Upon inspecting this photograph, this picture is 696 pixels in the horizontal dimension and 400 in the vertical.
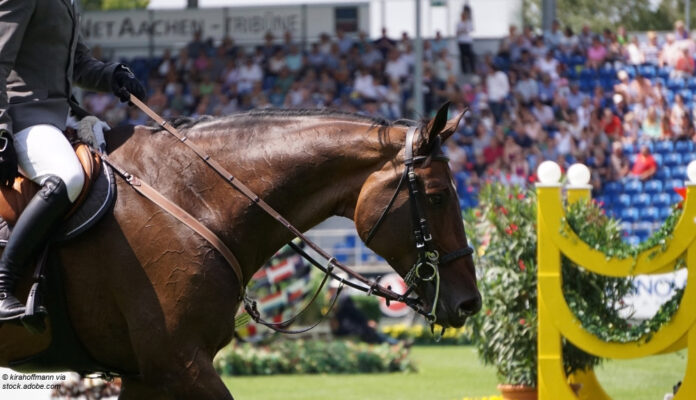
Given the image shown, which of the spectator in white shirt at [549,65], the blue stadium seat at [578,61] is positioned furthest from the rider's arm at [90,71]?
the blue stadium seat at [578,61]

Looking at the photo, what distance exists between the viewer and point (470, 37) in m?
23.9

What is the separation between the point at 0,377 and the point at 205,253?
282 centimetres

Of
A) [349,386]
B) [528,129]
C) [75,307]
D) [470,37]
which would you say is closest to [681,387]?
[75,307]

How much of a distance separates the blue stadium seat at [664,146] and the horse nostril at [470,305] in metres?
17.9

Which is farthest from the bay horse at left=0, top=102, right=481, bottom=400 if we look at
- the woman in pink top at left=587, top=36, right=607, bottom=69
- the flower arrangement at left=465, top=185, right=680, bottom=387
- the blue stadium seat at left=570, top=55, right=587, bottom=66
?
the blue stadium seat at left=570, top=55, right=587, bottom=66

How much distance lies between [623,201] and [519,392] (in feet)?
43.6

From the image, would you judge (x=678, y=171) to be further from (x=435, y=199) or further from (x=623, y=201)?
(x=435, y=199)

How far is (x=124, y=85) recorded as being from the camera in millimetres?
5387

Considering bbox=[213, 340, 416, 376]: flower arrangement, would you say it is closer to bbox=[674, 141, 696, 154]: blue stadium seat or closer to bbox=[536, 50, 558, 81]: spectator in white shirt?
bbox=[674, 141, 696, 154]: blue stadium seat

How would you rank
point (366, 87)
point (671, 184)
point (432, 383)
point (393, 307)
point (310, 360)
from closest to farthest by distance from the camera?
point (432, 383)
point (310, 360)
point (393, 307)
point (671, 184)
point (366, 87)

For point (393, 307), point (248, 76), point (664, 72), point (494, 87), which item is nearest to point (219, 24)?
point (248, 76)

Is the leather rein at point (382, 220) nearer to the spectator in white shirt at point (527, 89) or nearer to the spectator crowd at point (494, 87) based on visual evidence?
the spectator crowd at point (494, 87)

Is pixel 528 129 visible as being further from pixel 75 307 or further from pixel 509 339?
pixel 75 307

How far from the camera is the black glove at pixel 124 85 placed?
211 inches
